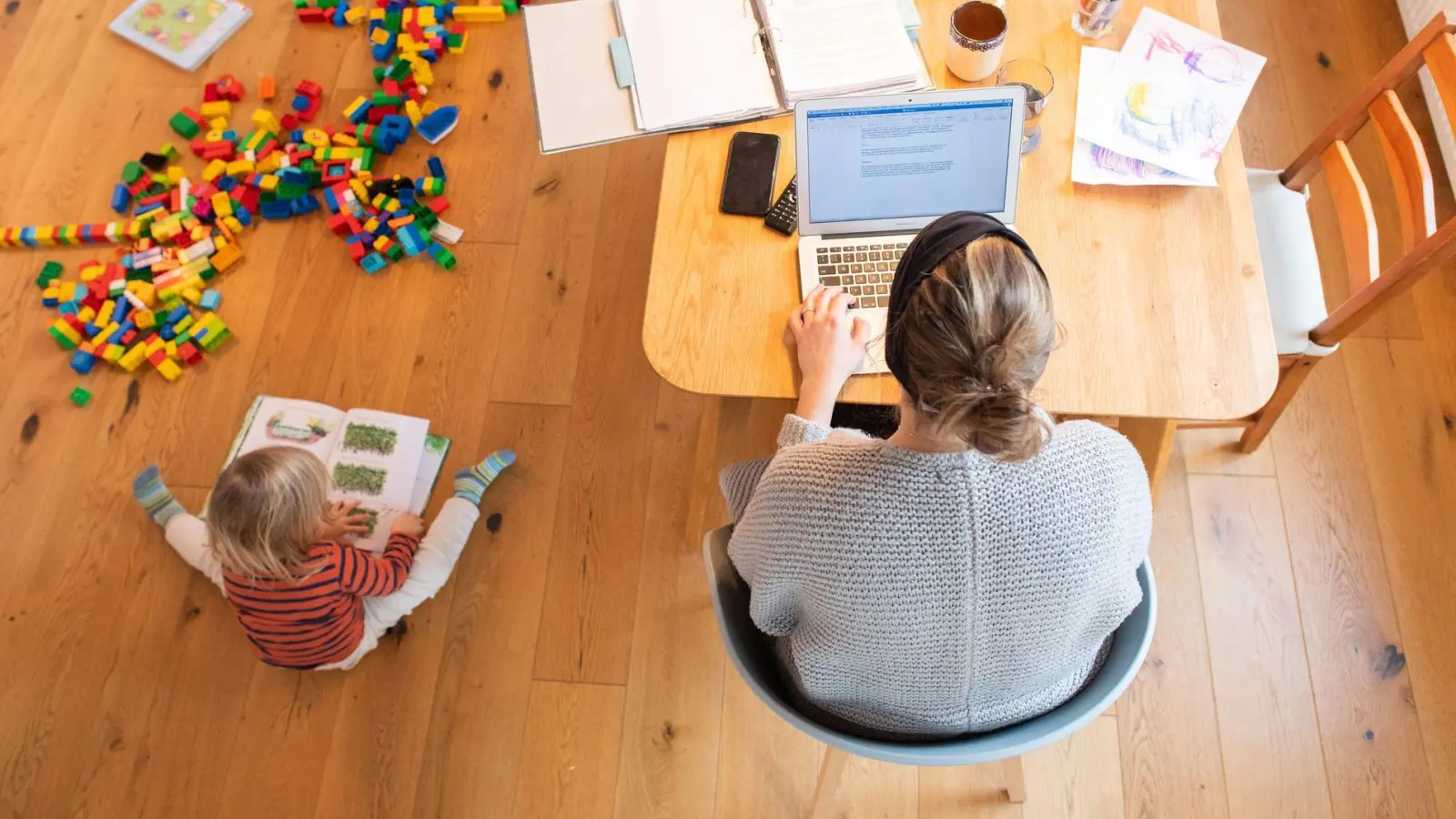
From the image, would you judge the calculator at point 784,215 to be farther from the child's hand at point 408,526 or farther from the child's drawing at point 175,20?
the child's drawing at point 175,20

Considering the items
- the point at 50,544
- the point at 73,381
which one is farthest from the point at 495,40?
the point at 50,544

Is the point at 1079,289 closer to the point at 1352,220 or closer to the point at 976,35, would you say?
the point at 976,35

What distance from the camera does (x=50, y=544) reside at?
1944 mm

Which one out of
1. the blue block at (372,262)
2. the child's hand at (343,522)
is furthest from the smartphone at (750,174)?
the blue block at (372,262)

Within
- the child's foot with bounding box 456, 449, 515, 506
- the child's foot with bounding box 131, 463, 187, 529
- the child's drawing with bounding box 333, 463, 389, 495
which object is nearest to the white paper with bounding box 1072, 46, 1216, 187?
the child's foot with bounding box 456, 449, 515, 506

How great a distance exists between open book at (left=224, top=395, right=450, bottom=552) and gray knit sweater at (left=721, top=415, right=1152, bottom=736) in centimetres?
109

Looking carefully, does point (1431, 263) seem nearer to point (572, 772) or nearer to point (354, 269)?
point (572, 772)

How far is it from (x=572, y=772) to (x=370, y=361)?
3.22ft

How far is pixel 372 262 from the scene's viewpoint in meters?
2.16

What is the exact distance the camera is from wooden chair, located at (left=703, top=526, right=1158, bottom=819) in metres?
1.02

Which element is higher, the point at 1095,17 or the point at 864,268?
the point at 1095,17

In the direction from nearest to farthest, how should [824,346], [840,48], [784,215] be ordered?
1. [824,346]
2. [784,215]
3. [840,48]

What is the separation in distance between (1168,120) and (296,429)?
172 cm

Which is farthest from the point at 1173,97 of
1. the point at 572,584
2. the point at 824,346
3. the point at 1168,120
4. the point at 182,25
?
the point at 182,25
